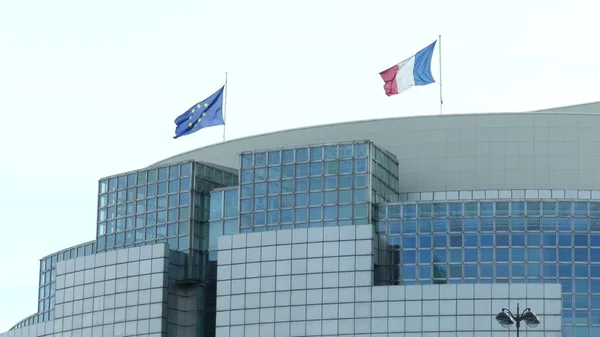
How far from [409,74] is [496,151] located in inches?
324

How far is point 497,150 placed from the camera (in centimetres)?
10344

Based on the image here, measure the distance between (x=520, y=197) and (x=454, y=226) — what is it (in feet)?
22.2

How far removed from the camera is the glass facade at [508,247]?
96.4 meters

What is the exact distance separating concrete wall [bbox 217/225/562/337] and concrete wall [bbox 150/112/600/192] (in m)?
8.87

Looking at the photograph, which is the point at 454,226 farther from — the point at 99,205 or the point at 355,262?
the point at 99,205

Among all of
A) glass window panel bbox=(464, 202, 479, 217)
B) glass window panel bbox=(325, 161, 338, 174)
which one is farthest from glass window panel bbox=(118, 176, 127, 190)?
glass window panel bbox=(464, 202, 479, 217)

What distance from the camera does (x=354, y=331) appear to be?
319 feet

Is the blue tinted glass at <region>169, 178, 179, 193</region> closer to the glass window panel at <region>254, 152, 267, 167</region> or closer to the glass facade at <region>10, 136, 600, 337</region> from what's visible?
the glass facade at <region>10, 136, 600, 337</region>

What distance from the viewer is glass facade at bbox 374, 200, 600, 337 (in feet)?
316

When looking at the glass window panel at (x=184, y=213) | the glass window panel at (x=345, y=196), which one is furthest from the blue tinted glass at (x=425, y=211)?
the glass window panel at (x=184, y=213)

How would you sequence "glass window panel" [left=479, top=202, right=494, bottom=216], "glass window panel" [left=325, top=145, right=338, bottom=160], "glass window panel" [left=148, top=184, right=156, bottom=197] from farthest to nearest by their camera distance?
"glass window panel" [left=148, top=184, right=156, bottom=197] → "glass window panel" [left=325, top=145, right=338, bottom=160] → "glass window panel" [left=479, top=202, right=494, bottom=216]

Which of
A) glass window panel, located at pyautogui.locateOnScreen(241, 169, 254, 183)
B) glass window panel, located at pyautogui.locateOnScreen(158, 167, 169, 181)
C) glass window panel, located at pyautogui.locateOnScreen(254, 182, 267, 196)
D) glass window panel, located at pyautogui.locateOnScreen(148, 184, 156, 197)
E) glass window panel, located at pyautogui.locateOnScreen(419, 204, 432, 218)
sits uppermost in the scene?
glass window panel, located at pyautogui.locateOnScreen(158, 167, 169, 181)

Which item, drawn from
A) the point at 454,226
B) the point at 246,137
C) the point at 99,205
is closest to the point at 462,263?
the point at 454,226

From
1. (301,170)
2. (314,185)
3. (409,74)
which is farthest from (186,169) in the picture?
(409,74)
